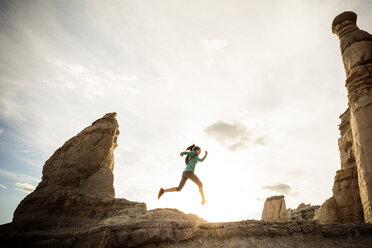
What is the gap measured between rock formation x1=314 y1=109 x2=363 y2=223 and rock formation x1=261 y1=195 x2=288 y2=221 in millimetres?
8467

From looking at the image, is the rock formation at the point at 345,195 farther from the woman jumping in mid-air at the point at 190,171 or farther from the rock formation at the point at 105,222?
the woman jumping in mid-air at the point at 190,171

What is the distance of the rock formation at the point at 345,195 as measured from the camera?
1318 cm

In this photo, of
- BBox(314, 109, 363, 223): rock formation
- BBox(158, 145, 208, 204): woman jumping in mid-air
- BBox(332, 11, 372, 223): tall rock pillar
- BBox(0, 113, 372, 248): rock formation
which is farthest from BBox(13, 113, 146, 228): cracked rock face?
BBox(314, 109, 363, 223): rock formation

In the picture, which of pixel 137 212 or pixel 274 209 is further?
pixel 274 209

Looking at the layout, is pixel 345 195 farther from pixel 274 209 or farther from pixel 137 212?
pixel 137 212

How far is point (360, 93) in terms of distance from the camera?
11.0 meters

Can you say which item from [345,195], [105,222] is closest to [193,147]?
[105,222]

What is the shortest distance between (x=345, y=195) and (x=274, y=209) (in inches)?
422

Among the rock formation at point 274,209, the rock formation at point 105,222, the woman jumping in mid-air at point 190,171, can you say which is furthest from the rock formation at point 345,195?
the woman jumping in mid-air at point 190,171

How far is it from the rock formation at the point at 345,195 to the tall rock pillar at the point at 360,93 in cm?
333

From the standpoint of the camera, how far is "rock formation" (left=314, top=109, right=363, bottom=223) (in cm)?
1318

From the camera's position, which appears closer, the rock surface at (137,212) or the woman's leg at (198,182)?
the rock surface at (137,212)

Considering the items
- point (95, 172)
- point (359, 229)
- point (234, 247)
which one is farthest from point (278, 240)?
point (95, 172)

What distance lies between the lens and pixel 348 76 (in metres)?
12.0
